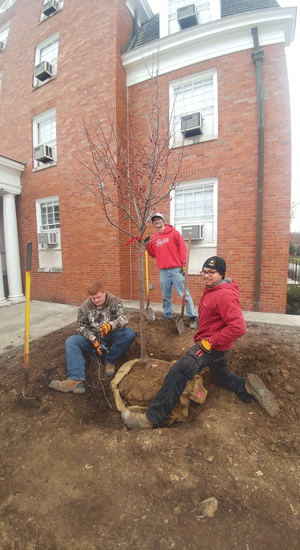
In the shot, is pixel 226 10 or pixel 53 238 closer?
pixel 226 10

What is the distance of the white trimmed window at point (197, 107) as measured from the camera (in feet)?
19.4

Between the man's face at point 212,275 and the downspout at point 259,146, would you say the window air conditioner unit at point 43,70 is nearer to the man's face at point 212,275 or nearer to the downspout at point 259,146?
the downspout at point 259,146

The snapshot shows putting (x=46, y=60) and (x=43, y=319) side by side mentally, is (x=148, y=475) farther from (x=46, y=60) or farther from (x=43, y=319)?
(x=46, y=60)

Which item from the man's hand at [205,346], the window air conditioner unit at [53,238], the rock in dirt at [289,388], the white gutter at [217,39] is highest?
the white gutter at [217,39]

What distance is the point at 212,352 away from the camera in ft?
7.82

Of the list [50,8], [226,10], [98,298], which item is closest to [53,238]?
[98,298]

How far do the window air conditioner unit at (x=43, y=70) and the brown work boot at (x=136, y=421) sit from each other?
10017mm

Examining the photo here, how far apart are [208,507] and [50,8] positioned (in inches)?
500

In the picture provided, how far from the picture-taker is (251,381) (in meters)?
2.51

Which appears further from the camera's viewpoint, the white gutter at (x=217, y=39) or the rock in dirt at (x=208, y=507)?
the white gutter at (x=217, y=39)

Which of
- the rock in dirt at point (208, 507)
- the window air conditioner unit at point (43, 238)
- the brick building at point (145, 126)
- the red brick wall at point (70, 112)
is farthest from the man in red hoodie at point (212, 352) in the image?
the window air conditioner unit at point (43, 238)

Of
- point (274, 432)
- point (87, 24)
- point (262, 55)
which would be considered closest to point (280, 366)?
point (274, 432)

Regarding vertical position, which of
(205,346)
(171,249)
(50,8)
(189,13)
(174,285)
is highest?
(50,8)

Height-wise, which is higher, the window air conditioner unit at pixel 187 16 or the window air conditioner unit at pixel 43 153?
the window air conditioner unit at pixel 187 16
